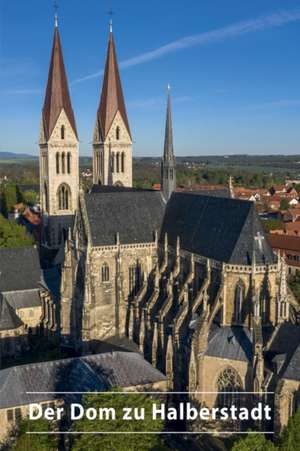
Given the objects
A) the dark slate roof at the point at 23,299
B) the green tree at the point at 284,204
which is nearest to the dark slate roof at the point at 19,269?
the dark slate roof at the point at 23,299

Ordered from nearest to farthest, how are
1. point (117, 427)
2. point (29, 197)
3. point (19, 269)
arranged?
point (117, 427)
point (19, 269)
point (29, 197)

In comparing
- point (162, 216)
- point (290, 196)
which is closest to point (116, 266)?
point (162, 216)

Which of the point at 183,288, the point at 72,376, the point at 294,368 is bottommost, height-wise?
the point at 72,376

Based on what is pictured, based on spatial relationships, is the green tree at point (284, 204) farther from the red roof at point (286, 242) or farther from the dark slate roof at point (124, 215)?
the dark slate roof at point (124, 215)

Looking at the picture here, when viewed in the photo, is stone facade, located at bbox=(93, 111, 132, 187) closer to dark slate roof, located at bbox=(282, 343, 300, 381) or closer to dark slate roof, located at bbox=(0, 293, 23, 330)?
dark slate roof, located at bbox=(0, 293, 23, 330)

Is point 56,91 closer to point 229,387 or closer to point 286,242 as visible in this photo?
point 286,242

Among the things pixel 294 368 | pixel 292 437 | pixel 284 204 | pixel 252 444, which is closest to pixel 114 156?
pixel 294 368
